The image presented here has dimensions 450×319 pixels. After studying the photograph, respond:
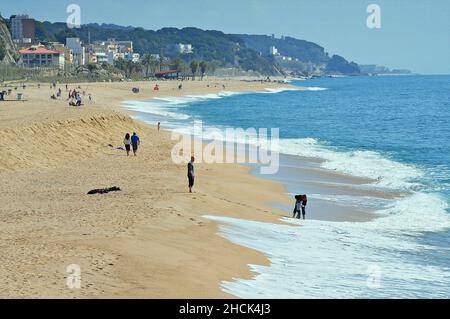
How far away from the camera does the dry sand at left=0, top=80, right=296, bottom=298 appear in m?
11.4

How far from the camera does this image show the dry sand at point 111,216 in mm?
11422

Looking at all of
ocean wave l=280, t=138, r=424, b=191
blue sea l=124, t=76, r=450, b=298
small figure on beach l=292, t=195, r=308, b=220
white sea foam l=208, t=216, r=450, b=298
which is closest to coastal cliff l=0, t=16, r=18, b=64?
ocean wave l=280, t=138, r=424, b=191

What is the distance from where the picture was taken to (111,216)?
642 inches

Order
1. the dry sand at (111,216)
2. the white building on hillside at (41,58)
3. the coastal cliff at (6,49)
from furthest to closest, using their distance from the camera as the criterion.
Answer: the white building on hillside at (41,58)
the coastal cliff at (6,49)
the dry sand at (111,216)

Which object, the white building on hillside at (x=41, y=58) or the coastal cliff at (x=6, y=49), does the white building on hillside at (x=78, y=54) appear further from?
the coastal cliff at (x=6, y=49)

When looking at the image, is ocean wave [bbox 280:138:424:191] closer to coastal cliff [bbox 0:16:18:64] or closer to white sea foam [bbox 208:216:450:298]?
white sea foam [bbox 208:216:450:298]

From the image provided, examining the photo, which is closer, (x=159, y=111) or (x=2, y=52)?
(x=159, y=111)

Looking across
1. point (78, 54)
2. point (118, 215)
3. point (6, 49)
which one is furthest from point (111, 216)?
point (78, 54)

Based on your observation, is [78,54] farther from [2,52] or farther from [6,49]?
[2,52]

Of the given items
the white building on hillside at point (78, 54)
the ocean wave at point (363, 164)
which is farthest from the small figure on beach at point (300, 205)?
the white building on hillside at point (78, 54)

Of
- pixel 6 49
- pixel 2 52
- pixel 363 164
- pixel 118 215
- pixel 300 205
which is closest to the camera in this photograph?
pixel 118 215

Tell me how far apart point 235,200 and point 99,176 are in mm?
5142
